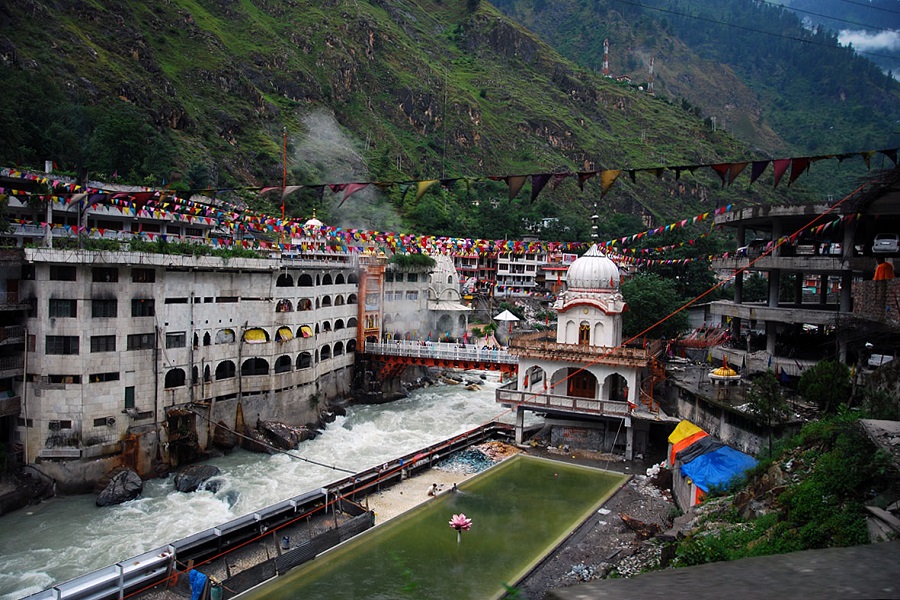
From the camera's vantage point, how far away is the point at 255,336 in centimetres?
3344

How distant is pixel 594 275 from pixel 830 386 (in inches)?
533

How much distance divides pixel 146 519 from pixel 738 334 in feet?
93.9

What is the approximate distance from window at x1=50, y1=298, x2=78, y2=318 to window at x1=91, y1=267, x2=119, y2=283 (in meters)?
1.21

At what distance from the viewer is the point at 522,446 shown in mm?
30703

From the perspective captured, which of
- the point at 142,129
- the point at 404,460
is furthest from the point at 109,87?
the point at 404,460

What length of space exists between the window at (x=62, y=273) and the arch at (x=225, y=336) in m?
7.20

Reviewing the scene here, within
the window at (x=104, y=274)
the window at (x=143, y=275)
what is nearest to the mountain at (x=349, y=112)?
the window at (x=143, y=275)

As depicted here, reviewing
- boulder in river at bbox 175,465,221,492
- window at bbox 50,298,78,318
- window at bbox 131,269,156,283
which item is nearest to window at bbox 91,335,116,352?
window at bbox 50,298,78,318

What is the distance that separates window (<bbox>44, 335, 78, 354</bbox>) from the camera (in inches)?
1008

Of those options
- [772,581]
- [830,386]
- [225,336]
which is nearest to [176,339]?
[225,336]

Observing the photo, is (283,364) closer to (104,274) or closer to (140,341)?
(140,341)

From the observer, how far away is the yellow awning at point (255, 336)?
33.0 m

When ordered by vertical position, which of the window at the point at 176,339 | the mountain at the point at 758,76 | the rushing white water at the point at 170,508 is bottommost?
the rushing white water at the point at 170,508

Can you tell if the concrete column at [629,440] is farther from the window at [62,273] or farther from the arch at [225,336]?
the window at [62,273]
